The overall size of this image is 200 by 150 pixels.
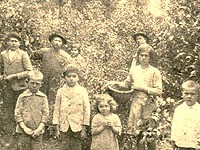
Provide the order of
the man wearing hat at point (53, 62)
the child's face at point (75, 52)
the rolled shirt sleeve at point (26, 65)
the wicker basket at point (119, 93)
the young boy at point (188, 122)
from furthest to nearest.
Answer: the child's face at point (75, 52)
the man wearing hat at point (53, 62)
the rolled shirt sleeve at point (26, 65)
the wicker basket at point (119, 93)
the young boy at point (188, 122)

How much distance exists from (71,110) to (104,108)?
0.47m

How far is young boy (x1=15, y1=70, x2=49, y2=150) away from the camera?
17.6 ft

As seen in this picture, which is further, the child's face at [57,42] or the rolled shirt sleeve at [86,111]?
the child's face at [57,42]

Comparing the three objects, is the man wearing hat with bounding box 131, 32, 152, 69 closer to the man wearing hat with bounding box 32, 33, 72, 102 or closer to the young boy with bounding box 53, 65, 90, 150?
the man wearing hat with bounding box 32, 33, 72, 102

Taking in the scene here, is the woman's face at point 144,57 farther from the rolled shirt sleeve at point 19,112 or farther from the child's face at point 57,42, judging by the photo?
the rolled shirt sleeve at point 19,112

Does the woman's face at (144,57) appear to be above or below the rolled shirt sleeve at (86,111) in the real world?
above

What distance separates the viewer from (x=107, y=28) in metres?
6.97

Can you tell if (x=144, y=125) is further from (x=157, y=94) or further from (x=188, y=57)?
(x=188, y=57)

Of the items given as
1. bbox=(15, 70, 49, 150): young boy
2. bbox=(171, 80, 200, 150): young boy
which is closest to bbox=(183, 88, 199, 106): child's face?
bbox=(171, 80, 200, 150): young boy

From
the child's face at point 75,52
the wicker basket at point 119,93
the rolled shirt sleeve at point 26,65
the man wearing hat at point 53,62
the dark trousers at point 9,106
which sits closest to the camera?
the wicker basket at point 119,93

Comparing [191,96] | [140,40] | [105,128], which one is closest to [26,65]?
[105,128]

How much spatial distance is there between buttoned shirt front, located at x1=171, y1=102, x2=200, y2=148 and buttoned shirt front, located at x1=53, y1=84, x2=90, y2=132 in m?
1.20

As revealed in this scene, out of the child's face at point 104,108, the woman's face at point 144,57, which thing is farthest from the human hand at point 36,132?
the woman's face at point 144,57

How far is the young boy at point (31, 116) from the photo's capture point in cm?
536
